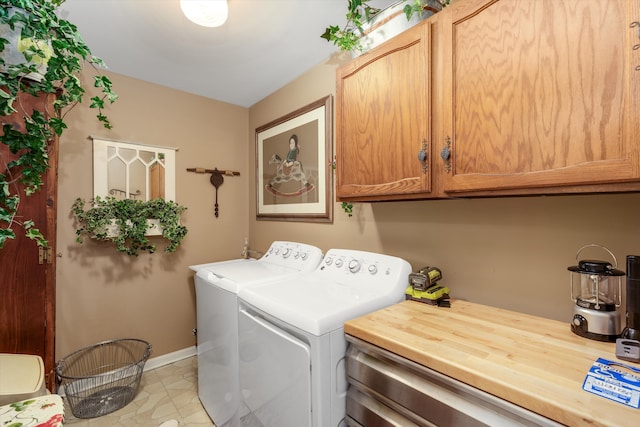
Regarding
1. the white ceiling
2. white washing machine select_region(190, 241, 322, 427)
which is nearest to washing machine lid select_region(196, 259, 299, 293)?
white washing machine select_region(190, 241, 322, 427)

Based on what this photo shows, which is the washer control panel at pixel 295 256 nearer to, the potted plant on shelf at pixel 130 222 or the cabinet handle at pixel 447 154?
the potted plant on shelf at pixel 130 222

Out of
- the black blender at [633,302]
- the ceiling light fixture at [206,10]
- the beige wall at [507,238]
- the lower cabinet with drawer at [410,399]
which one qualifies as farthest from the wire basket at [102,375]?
the black blender at [633,302]

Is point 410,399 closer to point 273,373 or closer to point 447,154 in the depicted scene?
point 273,373

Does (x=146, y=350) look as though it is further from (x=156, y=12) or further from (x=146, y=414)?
(x=156, y=12)

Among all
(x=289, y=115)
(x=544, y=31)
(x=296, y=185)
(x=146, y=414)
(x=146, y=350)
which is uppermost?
(x=289, y=115)

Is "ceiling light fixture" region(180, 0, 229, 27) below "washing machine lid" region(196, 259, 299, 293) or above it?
above

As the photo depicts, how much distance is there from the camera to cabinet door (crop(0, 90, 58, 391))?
5.07 ft

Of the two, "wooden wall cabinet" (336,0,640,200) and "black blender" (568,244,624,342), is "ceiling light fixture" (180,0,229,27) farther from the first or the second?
"black blender" (568,244,624,342)

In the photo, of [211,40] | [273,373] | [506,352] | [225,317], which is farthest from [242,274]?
[211,40]

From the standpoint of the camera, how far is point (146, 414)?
1.93 metres

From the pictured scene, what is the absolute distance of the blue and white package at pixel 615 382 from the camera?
614 millimetres

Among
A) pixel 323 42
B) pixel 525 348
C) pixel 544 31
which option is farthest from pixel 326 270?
pixel 323 42

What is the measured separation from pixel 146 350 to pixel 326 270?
5.42 ft

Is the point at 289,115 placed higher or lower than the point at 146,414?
higher
